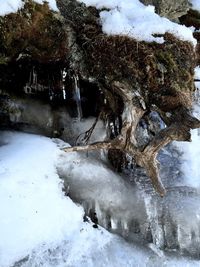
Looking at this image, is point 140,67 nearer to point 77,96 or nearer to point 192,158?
point 77,96

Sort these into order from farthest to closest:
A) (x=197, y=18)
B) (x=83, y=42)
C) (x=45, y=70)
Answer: (x=197, y=18)
(x=45, y=70)
(x=83, y=42)

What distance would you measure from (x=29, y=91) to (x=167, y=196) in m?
2.46

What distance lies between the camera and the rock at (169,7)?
758 cm

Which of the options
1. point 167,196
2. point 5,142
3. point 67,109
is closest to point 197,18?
point 67,109

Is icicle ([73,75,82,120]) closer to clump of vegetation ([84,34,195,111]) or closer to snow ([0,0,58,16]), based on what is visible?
clump of vegetation ([84,34,195,111])

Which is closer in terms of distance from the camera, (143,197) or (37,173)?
(37,173)

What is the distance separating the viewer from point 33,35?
546 centimetres

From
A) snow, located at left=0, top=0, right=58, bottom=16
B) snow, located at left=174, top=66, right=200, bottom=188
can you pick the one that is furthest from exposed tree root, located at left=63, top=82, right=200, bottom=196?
snow, located at left=0, top=0, right=58, bottom=16

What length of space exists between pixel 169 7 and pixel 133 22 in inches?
82.7

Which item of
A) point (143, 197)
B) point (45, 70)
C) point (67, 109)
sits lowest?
point (143, 197)

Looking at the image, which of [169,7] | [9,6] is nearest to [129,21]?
[9,6]

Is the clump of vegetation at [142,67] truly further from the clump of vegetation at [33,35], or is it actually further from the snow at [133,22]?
the clump of vegetation at [33,35]

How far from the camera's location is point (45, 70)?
6.06 metres

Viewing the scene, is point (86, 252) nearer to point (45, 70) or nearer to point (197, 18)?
point (45, 70)
